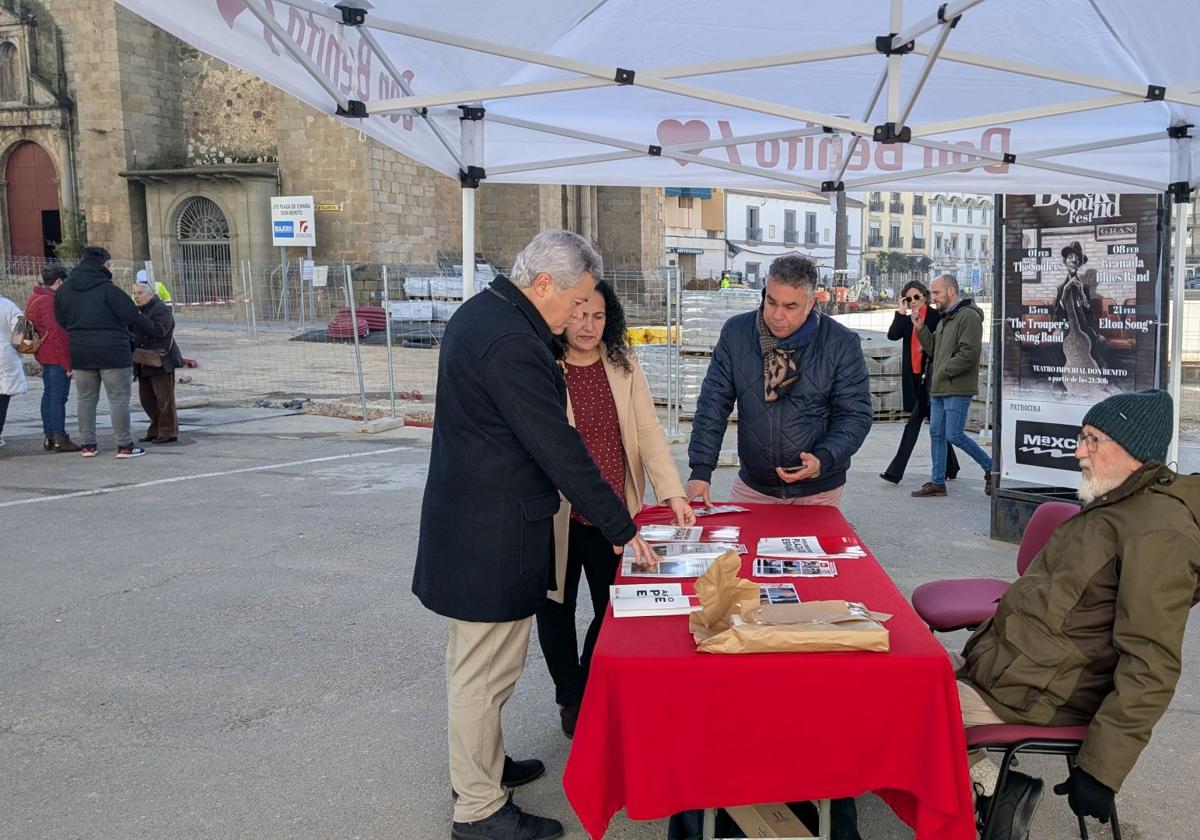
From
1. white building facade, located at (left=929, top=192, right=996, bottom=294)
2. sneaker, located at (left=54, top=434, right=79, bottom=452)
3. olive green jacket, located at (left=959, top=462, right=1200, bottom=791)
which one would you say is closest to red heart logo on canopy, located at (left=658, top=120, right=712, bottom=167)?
olive green jacket, located at (left=959, top=462, right=1200, bottom=791)

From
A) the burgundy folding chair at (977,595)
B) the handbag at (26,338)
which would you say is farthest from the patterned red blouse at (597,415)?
the handbag at (26,338)

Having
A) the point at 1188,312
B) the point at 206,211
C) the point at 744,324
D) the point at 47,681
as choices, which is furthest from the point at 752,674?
the point at 206,211

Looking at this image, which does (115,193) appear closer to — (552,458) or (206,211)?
(206,211)

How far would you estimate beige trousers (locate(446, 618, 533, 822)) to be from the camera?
2844 millimetres

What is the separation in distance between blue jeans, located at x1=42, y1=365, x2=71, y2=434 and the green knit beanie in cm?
937

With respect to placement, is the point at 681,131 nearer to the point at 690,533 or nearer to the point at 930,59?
the point at 930,59

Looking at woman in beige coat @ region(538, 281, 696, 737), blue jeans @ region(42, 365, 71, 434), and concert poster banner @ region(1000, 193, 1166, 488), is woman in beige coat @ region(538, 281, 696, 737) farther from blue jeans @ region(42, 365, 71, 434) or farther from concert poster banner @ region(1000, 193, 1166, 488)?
blue jeans @ region(42, 365, 71, 434)

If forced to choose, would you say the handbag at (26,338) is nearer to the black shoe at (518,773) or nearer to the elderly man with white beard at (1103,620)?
the black shoe at (518,773)

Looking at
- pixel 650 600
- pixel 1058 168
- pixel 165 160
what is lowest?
pixel 650 600

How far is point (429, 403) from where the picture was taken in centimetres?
1330

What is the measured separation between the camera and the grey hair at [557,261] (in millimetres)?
2748

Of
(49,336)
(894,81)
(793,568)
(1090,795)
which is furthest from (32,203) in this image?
(1090,795)

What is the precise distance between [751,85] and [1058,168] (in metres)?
1.84

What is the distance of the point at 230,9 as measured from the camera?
409cm
